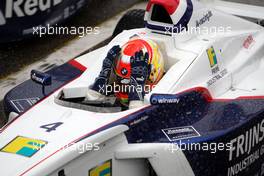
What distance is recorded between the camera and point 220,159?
378 centimetres

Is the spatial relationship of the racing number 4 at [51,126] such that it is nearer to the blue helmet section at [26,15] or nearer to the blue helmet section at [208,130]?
the blue helmet section at [208,130]

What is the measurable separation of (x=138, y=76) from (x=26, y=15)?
9.26 ft

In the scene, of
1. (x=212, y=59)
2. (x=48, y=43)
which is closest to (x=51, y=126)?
(x=212, y=59)

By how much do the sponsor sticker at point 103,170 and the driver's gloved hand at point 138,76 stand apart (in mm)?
460

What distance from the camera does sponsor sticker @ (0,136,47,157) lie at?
11.2 feet

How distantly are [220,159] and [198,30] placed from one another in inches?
39.8

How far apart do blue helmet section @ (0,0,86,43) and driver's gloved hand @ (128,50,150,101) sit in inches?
104

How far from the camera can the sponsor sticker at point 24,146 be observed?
341cm

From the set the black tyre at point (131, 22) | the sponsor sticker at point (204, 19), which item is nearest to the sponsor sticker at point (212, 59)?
the sponsor sticker at point (204, 19)

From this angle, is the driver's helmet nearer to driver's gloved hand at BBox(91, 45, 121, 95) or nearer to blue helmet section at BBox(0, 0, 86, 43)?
driver's gloved hand at BBox(91, 45, 121, 95)

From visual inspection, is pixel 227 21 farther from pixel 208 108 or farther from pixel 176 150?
pixel 176 150

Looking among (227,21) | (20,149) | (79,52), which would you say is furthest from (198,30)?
(79,52)

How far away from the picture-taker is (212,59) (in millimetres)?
4176

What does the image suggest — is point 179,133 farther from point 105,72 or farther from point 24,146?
point 24,146
